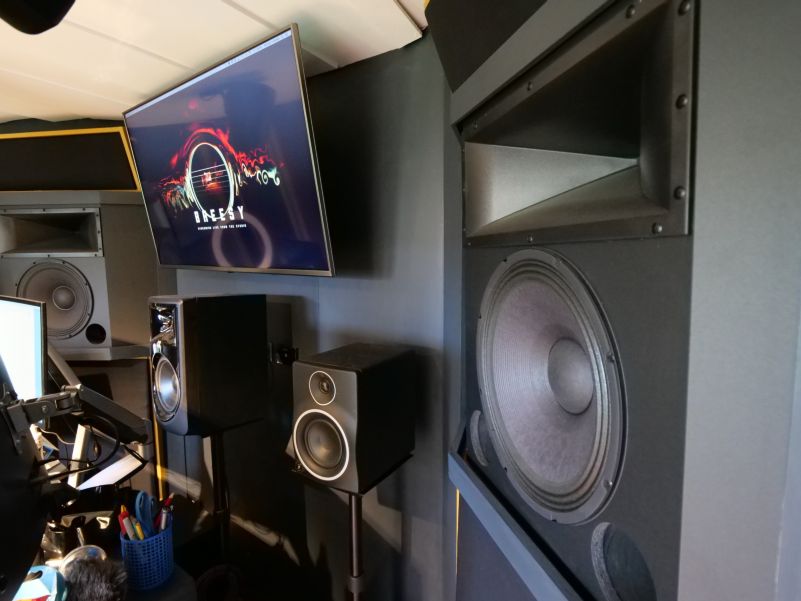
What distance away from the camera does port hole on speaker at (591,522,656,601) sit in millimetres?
397

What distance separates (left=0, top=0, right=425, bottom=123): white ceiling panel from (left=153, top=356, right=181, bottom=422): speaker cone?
81cm

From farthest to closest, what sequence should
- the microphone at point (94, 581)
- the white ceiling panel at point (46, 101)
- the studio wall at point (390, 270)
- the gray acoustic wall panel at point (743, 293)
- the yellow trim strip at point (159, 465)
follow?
the yellow trim strip at point (159, 465), the white ceiling panel at point (46, 101), the studio wall at point (390, 270), the microphone at point (94, 581), the gray acoustic wall panel at point (743, 293)

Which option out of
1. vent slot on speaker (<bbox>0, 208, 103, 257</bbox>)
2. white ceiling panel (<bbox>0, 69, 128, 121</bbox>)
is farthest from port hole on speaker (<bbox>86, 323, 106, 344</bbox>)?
white ceiling panel (<bbox>0, 69, 128, 121</bbox>)

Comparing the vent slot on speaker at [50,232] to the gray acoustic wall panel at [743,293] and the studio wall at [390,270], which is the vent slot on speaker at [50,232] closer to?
the studio wall at [390,270]

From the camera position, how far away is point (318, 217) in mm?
1079

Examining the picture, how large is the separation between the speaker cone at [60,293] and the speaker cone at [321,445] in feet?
3.66

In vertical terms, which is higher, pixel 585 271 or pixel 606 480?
pixel 585 271

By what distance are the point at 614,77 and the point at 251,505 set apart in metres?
1.66

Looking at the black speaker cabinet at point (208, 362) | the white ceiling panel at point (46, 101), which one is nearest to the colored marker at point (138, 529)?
the black speaker cabinet at point (208, 362)

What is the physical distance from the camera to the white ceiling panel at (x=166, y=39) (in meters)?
0.93

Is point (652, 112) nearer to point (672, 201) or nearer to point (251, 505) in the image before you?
point (672, 201)

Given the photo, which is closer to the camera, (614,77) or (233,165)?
(614,77)

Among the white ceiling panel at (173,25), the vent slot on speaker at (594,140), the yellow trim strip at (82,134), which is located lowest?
the vent slot on speaker at (594,140)

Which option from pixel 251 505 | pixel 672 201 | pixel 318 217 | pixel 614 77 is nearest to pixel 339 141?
pixel 318 217
